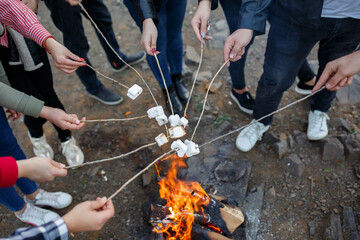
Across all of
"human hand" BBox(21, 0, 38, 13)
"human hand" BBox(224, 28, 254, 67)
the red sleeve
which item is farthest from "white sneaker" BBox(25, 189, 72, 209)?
"human hand" BBox(224, 28, 254, 67)

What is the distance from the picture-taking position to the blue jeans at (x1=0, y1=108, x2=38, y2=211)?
7.23ft

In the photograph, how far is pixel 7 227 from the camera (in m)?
2.90

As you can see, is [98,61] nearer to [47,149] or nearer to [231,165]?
[47,149]

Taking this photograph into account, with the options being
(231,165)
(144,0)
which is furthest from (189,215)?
(144,0)

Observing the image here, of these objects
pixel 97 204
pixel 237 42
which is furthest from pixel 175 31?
pixel 97 204

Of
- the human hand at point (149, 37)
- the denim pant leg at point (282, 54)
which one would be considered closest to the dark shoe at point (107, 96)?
the human hand at point (149, 37)

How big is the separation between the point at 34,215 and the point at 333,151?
354 centimetres

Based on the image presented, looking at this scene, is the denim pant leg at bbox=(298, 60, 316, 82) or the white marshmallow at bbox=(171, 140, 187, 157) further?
the denim pant leg at bbox=(298, 60, 316, 82)

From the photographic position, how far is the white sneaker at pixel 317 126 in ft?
10.5

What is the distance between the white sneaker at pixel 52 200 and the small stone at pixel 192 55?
9.68 ft

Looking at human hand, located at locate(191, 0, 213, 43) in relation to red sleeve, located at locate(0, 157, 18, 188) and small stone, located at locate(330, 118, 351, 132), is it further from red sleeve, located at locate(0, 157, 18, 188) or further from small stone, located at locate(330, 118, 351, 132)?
small stone, located at locate(330, 118, 351, 132)

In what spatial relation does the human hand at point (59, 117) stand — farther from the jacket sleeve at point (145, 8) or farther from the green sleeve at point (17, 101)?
the jacket sleeve at point (145, 8)

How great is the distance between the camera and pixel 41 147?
334 cm

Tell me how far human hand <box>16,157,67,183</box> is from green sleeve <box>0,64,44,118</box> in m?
0.53
